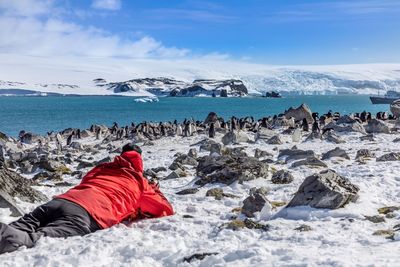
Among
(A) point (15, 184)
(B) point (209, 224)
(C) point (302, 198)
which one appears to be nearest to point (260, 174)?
(C) point (302, 198)

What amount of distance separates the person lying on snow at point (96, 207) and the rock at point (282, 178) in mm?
2858

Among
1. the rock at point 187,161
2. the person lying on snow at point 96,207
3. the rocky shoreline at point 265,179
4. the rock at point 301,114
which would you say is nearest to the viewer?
the person lying on snow at point 96,207

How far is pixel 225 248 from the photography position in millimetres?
4902

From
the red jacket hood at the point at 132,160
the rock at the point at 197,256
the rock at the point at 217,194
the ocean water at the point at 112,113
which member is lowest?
the ocean water at the point at 112,113

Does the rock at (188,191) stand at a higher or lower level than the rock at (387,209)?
lower

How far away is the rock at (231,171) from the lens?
29.6 ft

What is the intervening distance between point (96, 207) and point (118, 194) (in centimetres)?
36

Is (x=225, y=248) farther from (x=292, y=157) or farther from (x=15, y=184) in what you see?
(x=292, y=157)

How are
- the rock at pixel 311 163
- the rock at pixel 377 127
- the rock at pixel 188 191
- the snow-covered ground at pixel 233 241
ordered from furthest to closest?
the rock at pixel 377 127 < the rock at pixel 311 163 < the rock at pixel 188 191 < the snow-covered ground at pixel 233 241

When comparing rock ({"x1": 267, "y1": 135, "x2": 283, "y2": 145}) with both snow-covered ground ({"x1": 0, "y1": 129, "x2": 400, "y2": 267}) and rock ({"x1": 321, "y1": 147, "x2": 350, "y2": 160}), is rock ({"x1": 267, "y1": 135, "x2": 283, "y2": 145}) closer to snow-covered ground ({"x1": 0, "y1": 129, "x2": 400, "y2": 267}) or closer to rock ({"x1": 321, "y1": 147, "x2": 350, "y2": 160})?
rock ({"x1": 321, "y1": 147, "x2": 350, "y2": 160})

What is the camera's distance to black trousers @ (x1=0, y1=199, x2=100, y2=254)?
5.27 metres

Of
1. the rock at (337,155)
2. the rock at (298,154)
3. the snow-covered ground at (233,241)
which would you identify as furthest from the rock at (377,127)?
the snow-covered ground at (233,241)

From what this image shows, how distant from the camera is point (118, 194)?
19.7 feet

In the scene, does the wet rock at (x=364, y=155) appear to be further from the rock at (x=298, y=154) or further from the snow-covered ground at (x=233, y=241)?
the snow-covered ground at (x=233, y=241)
